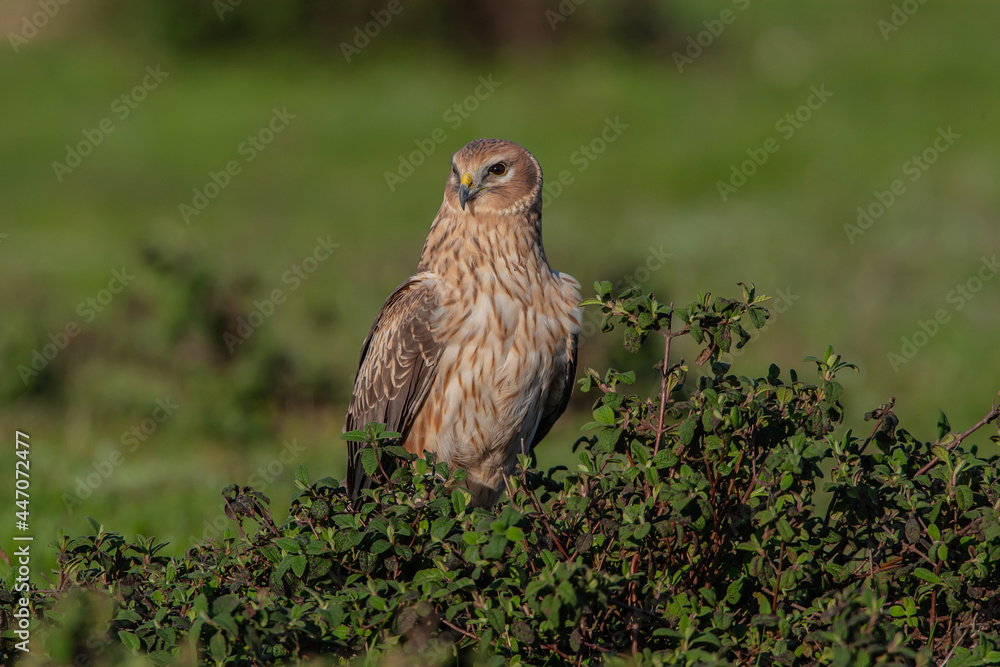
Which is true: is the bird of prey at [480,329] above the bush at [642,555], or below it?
above

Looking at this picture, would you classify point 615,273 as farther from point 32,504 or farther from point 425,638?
point 425,638

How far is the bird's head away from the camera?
190 inches

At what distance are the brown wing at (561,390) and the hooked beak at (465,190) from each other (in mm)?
719

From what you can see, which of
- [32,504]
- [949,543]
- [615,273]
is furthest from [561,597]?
[615,273]

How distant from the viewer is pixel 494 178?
4879 millimetres
